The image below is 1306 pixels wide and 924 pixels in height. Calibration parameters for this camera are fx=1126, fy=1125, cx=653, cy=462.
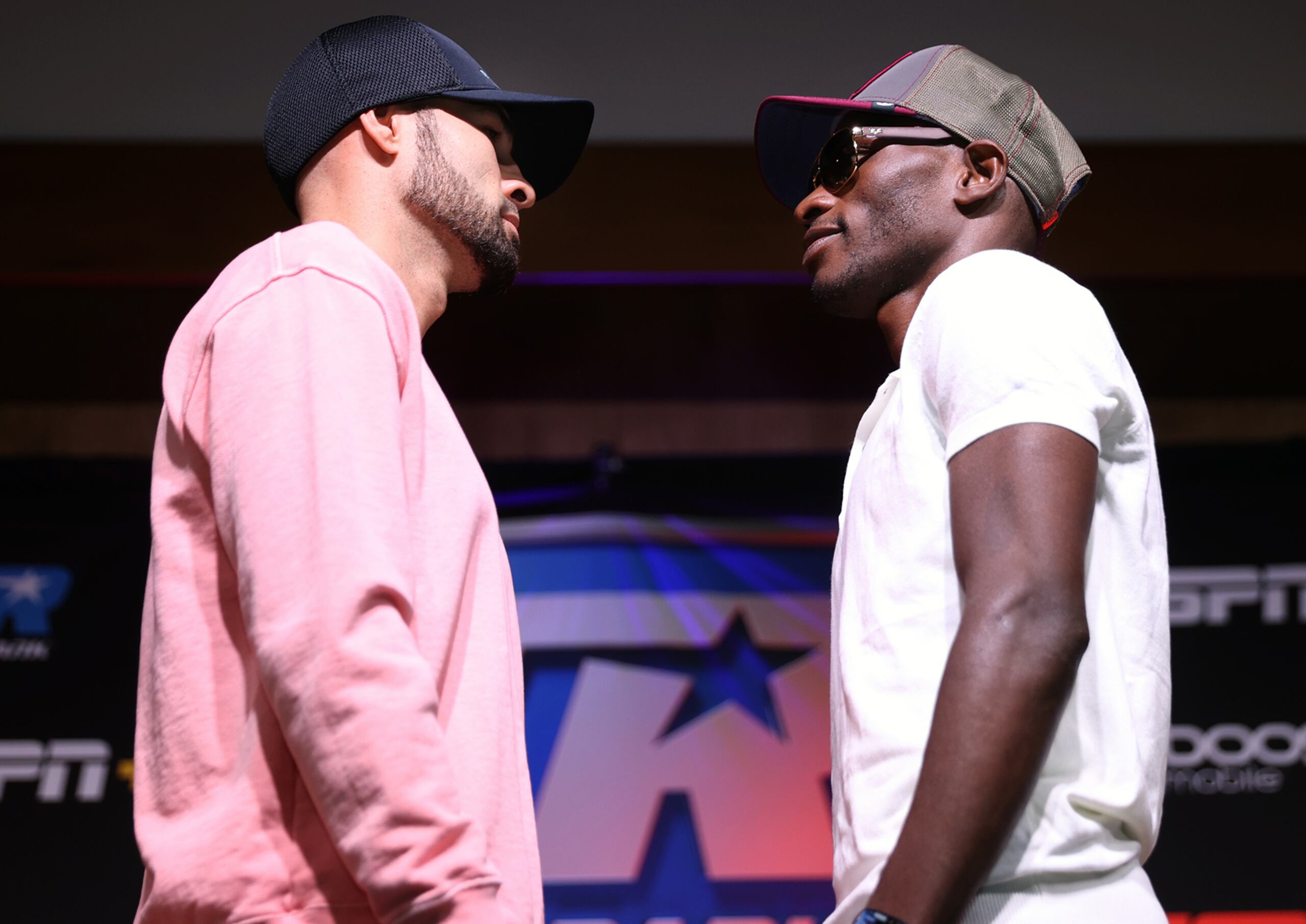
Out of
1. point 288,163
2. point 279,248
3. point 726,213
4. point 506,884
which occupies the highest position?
point 726,213

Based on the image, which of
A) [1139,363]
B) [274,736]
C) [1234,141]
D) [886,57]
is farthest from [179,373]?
[1139,363]

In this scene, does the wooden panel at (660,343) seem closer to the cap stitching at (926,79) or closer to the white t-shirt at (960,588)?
the cap stitching at (926,79)

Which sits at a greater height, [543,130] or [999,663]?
[543,130]

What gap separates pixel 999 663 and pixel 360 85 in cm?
95

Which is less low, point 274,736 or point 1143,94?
point 1143,94

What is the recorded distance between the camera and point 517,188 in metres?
1.45

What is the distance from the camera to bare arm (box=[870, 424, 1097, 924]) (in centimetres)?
84

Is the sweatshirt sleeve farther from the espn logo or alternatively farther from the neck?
the espn logo

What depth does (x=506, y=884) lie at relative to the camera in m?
0.89

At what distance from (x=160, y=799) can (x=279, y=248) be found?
48 cm

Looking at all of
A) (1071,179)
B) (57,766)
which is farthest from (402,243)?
Result: (57,766)

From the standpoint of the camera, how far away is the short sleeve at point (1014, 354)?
94 cm

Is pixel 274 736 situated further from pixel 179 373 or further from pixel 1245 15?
pixel 1245 15

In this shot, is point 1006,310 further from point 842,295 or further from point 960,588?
point 842,295
